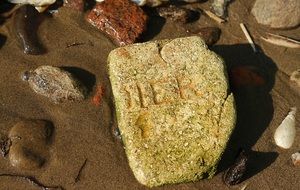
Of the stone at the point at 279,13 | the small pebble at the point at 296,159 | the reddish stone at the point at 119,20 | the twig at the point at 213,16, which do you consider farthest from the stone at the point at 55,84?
the stone at the point at 279,13

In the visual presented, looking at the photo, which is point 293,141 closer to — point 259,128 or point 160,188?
point 259,128

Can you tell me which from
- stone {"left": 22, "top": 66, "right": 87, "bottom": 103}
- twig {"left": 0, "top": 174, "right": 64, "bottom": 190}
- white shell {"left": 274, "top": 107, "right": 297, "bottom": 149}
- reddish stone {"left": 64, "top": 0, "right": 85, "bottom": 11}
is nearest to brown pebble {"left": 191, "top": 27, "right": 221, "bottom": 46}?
white shell {"left": 274, "top": 107, "right": 297, "bottom": 149}

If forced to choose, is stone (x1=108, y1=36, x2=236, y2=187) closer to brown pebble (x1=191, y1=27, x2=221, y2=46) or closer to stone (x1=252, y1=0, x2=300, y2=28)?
brown pebble (x1=191, y1=27, x2=221, y2=46)

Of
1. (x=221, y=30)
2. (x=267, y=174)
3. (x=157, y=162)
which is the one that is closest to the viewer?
(x=157, y=162)

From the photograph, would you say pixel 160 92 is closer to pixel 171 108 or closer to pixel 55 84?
pixel 171 108

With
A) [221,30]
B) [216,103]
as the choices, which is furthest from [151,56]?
[221,30]


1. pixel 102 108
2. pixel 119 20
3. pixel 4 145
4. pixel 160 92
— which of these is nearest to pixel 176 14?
pixel 119 20
